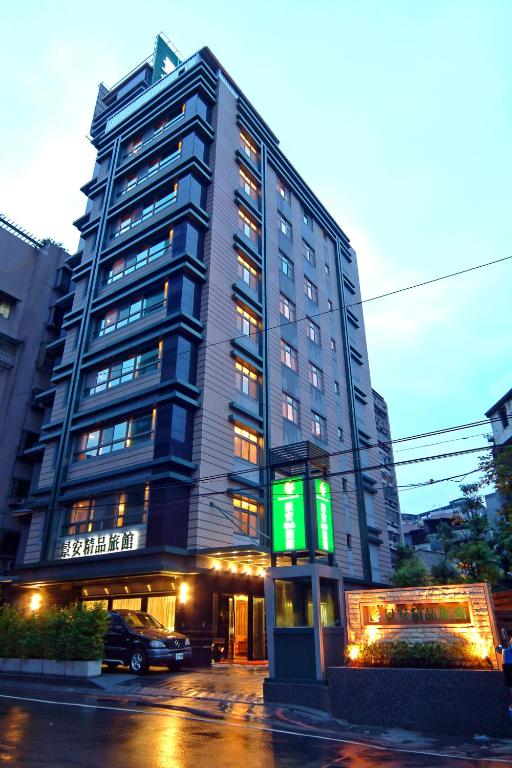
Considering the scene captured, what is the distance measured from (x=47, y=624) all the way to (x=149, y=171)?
2866 centimetres

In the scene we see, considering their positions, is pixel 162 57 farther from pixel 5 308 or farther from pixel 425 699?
pixel 425 699

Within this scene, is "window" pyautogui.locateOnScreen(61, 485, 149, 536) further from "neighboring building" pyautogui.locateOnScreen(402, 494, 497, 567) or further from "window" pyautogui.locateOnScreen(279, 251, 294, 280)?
"neighboring building" pyautogui.locateOnScreen(402, 494, 497, 567)

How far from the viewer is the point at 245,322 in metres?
31.0

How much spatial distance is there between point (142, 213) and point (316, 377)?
16439 mm

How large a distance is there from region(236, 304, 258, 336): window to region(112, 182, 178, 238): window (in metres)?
7.91

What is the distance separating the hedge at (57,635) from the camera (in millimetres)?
16406

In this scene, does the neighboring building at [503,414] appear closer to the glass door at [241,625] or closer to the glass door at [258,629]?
the glass door at [258,629]

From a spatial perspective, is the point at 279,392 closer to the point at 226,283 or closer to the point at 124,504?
the point at 226,283

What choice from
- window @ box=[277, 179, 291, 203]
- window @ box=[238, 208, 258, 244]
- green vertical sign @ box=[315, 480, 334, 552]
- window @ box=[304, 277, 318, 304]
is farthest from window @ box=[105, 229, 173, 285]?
green vertical sign @ box=[315, 480, 334, 552]

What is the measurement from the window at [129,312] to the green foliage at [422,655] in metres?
20.9

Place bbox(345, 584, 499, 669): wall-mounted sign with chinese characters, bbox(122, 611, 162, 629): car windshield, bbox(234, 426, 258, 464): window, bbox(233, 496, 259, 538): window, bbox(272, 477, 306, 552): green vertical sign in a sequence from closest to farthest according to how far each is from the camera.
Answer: bbox(345, 584, 499, 669): wall-mounted sign with chinese characters, bbox(272, 477, 306, 552): green vertical sign, bbox(122, 611, 162, 629): car windshield, bbox(233, 496, 259, 538): window, bbox(234, 426, 258, 464): window

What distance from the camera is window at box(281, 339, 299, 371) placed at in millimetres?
34000

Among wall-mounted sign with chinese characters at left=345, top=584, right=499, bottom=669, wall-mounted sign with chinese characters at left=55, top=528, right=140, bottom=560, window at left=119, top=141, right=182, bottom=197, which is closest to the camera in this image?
wall-mounted sign with chinese characters at left=345, top=584, right=499, bottom=669

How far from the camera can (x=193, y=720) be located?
425 inches
